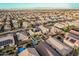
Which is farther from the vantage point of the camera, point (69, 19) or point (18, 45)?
point (69, 19)

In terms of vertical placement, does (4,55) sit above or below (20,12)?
below

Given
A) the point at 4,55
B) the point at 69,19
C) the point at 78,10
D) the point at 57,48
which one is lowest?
the point at 4,55

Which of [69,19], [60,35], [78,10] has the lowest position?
[60,35]

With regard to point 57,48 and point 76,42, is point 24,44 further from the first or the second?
point 76,42

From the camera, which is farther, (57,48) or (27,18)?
(27,18)

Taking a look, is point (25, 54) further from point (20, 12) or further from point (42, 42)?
point (20, 12)

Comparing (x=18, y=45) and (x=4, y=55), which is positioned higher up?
(x=18, y=45)

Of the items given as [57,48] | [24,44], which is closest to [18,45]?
[24,44]

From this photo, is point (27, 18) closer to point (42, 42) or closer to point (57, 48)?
point (42, 42)

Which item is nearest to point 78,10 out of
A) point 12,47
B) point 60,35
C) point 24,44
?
point 60,35
